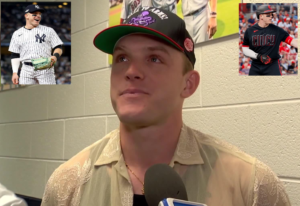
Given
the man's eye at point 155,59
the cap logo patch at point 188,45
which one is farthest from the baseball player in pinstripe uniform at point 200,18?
the man's eye at point 155,59

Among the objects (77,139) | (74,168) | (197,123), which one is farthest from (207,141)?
(77,139)

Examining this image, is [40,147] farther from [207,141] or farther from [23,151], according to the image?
[207,141]

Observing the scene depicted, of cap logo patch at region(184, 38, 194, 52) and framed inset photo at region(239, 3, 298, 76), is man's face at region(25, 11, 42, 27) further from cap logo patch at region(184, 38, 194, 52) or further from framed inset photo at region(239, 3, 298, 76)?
cap logo patch at region(184, 38, 194, 52)

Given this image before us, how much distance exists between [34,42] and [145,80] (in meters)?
1.39

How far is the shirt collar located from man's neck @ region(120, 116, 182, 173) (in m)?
0.02

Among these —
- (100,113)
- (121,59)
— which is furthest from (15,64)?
(121,59)

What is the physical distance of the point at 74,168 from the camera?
108 cm

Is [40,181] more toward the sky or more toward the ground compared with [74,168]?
Result: more toward the ground

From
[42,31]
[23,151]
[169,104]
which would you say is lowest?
[23,151]

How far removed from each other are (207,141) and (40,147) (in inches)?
75.0

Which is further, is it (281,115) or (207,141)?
(281,115)

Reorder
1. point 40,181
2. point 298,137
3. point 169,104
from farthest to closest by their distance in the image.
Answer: point 40,181, point 298,137, point 169,104

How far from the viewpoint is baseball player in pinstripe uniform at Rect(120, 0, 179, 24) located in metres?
1.76

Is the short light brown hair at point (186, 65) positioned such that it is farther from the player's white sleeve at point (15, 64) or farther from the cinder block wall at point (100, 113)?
the player's white sleeve at point (15, 64)
